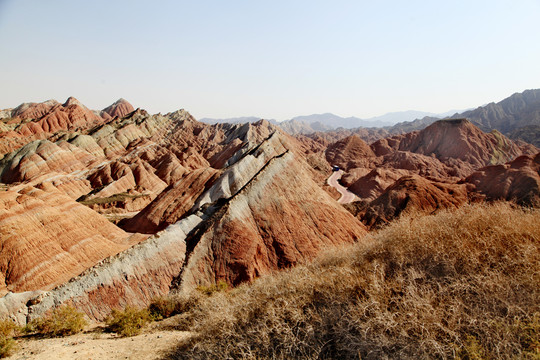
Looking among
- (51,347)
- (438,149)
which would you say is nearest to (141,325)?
(51,347)

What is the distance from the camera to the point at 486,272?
18.2 feet

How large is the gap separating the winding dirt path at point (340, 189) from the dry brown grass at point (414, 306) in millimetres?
40914

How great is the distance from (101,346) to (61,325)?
8.17ft

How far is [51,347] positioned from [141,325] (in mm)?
2421

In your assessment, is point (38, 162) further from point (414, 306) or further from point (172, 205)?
point (414, 306)

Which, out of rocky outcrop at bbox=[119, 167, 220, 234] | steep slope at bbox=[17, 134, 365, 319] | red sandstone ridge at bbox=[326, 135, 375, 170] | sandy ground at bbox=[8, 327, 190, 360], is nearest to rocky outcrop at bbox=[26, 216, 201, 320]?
steep slope at bbox=[17, 134, 365, 319]

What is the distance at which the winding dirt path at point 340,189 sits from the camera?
4921cm

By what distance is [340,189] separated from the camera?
188ft

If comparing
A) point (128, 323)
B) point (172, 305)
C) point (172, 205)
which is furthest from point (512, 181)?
point (128, 323)

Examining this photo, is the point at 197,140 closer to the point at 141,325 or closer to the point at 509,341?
the point at 141,325

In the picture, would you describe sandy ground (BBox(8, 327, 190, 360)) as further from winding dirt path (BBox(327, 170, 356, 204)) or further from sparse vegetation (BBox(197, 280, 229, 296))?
winding dirt path (BBox(327, 170, 356, 204))

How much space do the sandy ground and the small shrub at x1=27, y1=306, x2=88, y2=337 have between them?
395mm

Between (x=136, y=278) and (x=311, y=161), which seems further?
(x=311, y=161)

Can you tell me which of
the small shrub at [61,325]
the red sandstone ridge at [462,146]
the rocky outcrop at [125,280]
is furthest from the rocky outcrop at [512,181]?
the small shrub at [61,325]
